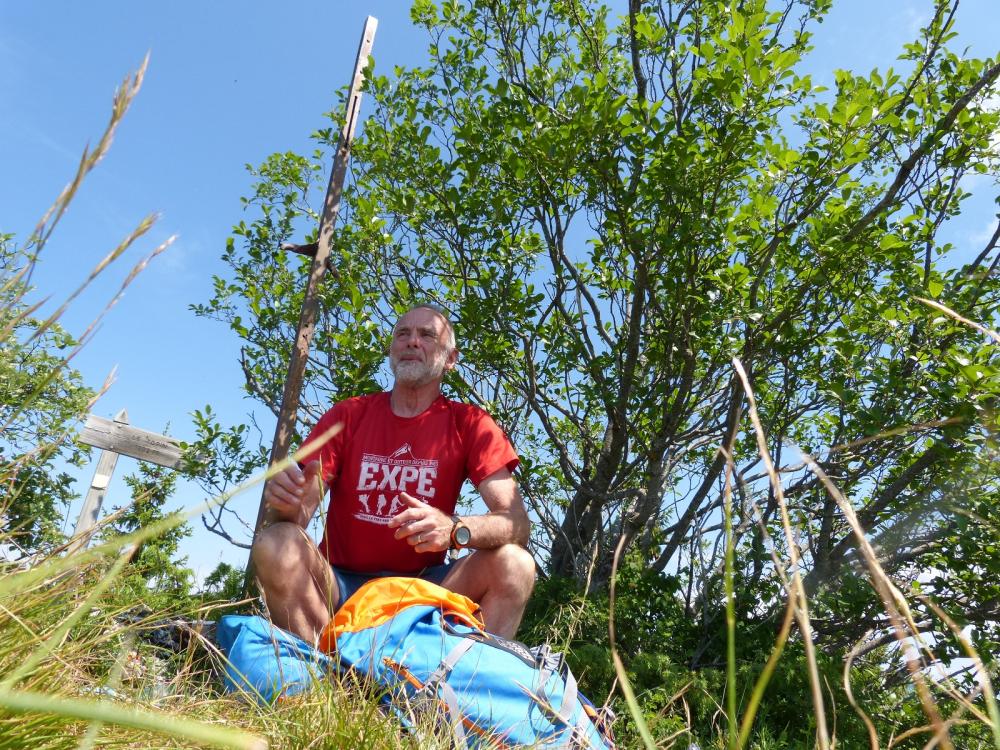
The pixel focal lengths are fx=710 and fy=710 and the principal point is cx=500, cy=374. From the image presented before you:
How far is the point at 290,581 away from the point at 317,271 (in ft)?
7.22

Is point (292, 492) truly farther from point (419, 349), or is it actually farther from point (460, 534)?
point (419, 349)

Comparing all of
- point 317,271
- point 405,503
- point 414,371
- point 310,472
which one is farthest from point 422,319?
point 310,472

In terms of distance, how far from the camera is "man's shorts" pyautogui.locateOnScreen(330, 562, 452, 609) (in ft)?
9.60

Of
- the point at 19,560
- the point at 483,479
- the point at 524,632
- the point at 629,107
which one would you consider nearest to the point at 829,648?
the point at 524,632

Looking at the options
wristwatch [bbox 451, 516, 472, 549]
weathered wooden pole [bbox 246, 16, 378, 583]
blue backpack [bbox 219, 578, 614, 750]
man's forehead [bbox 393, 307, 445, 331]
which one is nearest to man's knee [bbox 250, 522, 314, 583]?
blue backpack [bbox 219, 578, 614, 750]

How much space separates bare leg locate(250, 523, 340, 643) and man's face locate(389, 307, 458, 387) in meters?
1.03

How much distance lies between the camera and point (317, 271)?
14.1 ft

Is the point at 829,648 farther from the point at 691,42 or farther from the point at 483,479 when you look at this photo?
the point at 691,42

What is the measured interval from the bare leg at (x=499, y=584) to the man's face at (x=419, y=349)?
40.5 inches

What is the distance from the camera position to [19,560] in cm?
164

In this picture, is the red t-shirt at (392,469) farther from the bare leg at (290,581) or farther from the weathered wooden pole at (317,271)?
the weathered wooden pole at (317,271)

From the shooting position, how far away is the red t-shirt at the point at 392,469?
9.96ft

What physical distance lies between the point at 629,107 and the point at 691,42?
3.85ft

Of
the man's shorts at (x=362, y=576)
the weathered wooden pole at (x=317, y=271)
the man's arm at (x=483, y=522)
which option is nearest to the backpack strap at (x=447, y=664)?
the man's arm at (x=483, y=522)
